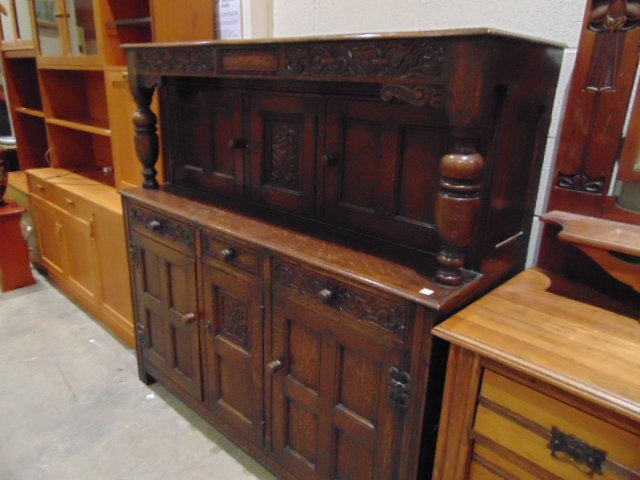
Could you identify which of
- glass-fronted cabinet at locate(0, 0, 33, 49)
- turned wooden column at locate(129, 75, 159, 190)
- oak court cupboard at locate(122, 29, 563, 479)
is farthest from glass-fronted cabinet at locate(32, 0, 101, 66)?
oak court cupboard at locate(122, 29, 563, 479)

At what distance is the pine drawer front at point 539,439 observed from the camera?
3.01ft

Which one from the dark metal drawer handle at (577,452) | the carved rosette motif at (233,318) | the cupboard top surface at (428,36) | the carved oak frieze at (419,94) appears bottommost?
the carved rosette motif at (233,318)

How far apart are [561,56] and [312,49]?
2.34 feet

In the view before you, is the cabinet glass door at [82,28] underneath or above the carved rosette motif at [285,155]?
above

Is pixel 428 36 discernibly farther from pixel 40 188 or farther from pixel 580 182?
pixel 40 188

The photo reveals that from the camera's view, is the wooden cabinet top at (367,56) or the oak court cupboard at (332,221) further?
the oak court cupboard at (332,221)

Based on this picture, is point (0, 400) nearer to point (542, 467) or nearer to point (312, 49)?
point (312, 49)

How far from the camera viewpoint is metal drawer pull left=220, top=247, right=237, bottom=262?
1643mm

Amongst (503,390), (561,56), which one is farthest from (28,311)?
(561,56)

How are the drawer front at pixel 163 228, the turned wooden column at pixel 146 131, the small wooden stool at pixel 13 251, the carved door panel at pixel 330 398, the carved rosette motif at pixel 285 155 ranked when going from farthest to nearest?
the small wooden stool at pixel 13 251 < the turned wooden column at pixel 146 131 < the drawer front at pixel 163 228 < the carved rosette motif at pixel 285 155 < the carved door panel at pixel 330 398

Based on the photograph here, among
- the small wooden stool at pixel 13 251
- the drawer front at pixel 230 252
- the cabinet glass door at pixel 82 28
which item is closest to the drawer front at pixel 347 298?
the drawer front at pixel 230 252

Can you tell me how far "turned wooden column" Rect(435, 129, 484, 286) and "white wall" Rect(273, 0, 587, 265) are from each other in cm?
48

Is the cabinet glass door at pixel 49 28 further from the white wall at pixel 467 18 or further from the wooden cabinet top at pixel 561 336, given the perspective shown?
the wooden cabinet top at pixel 561 336

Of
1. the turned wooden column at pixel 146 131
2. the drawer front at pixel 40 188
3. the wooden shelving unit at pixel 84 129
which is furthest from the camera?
the drawer front at pixel 40 188
